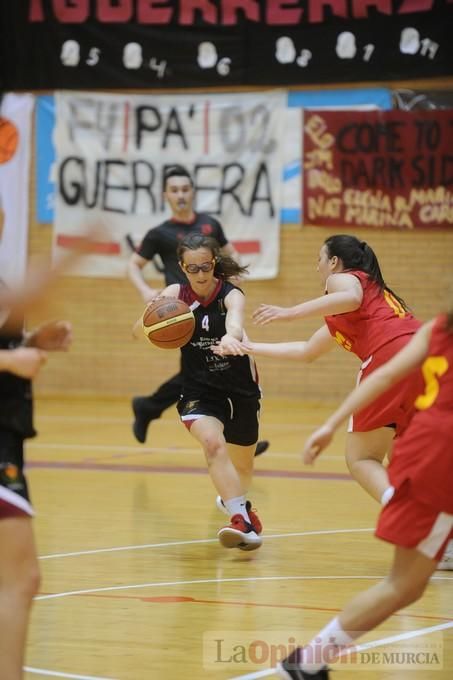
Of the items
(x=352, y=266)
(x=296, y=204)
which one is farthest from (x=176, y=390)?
(x=296, y=204)

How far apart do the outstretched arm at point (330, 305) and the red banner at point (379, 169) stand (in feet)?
27.2

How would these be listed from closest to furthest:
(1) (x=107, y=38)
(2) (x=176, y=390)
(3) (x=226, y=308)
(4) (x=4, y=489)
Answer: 1. (4) (x=4, y=489)
2. (3) (x=226, y=308)
3. (2) (x=176, y=390)
4. (1) (x=107, y=38)

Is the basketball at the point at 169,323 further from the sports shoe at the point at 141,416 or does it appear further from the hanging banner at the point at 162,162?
the hanging banner at the point at 162,162

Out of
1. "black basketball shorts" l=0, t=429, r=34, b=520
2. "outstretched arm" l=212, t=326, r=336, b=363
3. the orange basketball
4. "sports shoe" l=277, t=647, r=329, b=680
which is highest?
→ the orange basketball

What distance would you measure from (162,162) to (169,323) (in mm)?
8639

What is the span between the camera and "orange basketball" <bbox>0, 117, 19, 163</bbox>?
597 inches

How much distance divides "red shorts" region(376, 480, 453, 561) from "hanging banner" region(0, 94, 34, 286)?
1203 centimetres

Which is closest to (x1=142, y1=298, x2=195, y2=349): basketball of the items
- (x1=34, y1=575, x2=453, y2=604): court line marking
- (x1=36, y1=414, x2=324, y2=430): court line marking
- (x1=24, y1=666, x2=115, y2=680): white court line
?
(x1=34, y1=575, x2=453, y2=604): court line marking

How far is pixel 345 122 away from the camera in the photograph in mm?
13922

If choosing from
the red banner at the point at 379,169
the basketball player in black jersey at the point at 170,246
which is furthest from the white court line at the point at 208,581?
the red banner at the point at 379,169

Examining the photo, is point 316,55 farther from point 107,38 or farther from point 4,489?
point 4,489

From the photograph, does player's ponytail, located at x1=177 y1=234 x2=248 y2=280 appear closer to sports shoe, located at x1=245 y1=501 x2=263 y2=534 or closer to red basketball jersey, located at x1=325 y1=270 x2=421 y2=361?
red basketball jersey, located at x1=325 y1=270 x2=421 y2=361

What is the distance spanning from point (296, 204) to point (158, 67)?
2517 mm

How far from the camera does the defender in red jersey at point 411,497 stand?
357 centimetres
